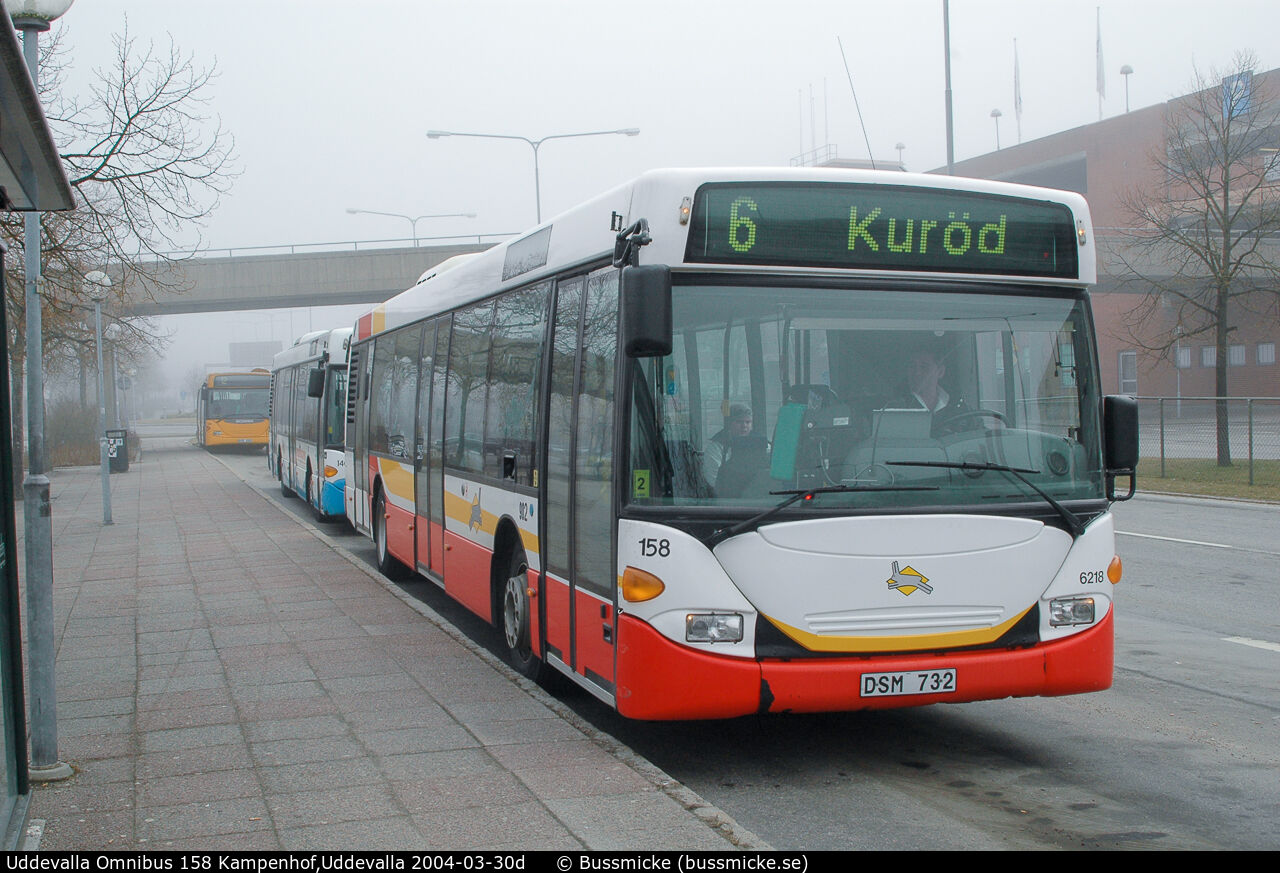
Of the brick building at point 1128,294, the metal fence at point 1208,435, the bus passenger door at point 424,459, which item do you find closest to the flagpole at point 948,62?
the metal fence at point 1208,435

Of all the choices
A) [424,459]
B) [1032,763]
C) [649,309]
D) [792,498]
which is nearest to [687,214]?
[649,309]

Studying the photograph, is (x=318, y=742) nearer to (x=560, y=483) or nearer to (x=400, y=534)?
(x=560, y=483)

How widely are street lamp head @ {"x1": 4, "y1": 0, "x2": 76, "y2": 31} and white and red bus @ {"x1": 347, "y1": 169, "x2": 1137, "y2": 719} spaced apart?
10.00 feet

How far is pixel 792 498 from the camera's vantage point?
18.7 ft

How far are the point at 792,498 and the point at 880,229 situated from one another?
1422 mm

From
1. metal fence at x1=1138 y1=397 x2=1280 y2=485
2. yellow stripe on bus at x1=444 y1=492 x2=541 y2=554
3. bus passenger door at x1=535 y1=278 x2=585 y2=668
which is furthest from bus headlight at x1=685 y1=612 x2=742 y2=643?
metal fence at x1=1138 y1=397 x2=1280 y2=485

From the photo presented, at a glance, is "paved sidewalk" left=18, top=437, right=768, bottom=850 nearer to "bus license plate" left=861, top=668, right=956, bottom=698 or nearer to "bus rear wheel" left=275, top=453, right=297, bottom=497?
"bus license plate" left=861, top=668, right=956, bottom=698

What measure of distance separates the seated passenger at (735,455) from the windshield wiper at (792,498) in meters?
0.16

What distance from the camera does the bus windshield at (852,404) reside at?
18.9 ft

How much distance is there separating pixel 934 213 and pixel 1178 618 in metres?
5.80

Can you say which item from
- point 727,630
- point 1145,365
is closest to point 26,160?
point 727,630

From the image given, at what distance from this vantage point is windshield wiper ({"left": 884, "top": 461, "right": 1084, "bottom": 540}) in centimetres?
595

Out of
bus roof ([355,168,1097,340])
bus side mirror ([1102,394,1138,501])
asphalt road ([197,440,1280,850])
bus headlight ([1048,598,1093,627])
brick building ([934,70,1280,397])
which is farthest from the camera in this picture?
brick building ([934,70,1280,397])
